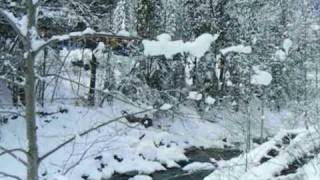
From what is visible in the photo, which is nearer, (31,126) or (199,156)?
(31,126)

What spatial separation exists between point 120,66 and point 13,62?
21.7 m

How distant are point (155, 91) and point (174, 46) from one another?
527 millimetres

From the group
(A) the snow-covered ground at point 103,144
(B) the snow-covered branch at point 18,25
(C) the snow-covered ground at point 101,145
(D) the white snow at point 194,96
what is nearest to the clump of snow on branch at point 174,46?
(D) the white snow at point 194,96

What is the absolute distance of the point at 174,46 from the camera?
297cm

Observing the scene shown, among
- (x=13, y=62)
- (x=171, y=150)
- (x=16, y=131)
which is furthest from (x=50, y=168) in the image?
(x=13, y=62)

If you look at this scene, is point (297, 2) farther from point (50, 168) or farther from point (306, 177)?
point (306, 177)

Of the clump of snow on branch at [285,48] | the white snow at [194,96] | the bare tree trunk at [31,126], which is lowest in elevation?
the bare tree trunk at [31,126]

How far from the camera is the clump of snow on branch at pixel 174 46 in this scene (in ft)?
9.57

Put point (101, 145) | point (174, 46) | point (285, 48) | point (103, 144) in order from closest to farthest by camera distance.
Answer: point (174, 46) → point (285, 48) → point (101, 145) → point (103, 144)

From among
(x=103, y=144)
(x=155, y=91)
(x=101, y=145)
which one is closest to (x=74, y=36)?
(x=155, y=91)

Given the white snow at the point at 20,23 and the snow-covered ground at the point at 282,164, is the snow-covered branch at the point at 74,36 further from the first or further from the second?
the snow-covered ground at the point at 282,164

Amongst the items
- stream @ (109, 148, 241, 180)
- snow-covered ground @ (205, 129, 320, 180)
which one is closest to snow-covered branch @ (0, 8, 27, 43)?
snow-covered ground @ (205, 129, 320, 180)

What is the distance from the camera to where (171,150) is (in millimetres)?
22531

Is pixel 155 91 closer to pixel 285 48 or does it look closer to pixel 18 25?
pixel 18 25
